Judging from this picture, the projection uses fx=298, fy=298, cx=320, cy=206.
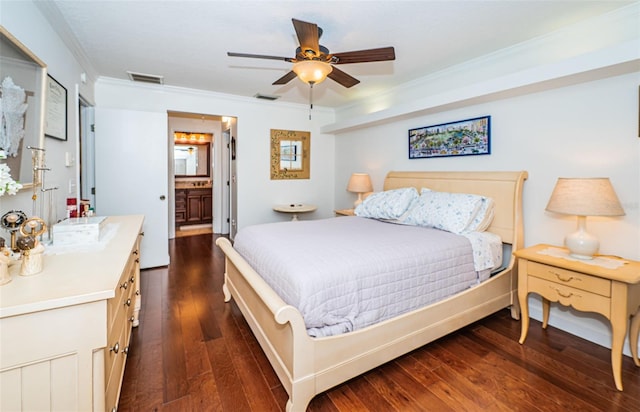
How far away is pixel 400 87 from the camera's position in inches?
154

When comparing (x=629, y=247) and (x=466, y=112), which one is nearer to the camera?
(x=629, y=247)

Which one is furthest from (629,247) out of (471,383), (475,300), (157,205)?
(157,205)

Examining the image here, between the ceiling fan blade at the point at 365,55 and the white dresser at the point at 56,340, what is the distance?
1.97m

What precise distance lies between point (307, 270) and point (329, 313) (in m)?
0.26

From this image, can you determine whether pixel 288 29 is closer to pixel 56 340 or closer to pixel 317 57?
pixel 317 57

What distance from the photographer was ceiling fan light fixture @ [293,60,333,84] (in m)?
2.21

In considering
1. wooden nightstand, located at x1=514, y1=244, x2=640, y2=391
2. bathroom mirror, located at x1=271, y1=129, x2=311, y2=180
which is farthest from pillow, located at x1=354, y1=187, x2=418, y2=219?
bathroom mirror, located at x1=271, y1=129, x2=311, y2=180

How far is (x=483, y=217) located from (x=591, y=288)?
956 mm

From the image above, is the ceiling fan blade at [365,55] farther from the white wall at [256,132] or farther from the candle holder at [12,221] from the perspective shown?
the white wall at [256,132]

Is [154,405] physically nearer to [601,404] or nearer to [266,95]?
[601,404]

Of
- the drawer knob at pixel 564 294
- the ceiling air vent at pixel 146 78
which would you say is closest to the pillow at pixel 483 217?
the drawer knob at pixel 564 294

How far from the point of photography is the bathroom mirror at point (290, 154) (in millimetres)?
4988

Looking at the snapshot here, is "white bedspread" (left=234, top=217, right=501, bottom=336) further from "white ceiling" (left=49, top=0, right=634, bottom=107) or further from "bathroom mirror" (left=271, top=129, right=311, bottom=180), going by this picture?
"bathroom mirror" (left=271, top=129, right=311, bottom=180)

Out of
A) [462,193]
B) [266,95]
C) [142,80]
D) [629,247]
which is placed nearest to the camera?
[629,247]
